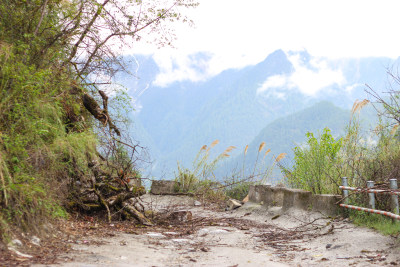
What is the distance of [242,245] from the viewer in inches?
220

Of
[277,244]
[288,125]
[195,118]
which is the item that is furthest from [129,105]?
[195,118]

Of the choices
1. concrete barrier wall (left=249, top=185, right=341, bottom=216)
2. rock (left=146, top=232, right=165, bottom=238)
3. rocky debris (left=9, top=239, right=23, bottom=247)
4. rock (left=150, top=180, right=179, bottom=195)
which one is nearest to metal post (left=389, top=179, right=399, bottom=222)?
concrete barrier wall (left=249, top=185, right=341, bottom=216)

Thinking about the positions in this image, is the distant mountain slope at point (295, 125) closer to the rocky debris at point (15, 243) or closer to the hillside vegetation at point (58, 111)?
the hillside vegetation at point (58, 111)

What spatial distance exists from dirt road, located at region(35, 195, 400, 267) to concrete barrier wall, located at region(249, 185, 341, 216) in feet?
0.63

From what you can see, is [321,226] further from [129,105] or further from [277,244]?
[129,105]

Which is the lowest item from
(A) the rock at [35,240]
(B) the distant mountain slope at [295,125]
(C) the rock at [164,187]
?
(A) the rock at [35,240]

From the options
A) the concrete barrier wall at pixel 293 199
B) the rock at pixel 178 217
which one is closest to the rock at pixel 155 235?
the rock at pixel 178 217

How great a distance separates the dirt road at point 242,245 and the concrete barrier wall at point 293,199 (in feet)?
0.63

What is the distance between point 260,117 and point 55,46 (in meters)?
162

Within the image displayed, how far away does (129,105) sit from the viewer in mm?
7961

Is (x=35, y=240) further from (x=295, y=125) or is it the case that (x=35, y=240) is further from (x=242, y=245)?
(x=295, y=125)

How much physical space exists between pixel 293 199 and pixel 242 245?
2588 mm

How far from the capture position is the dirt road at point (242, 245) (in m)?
4.24

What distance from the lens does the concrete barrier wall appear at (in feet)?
22.7
